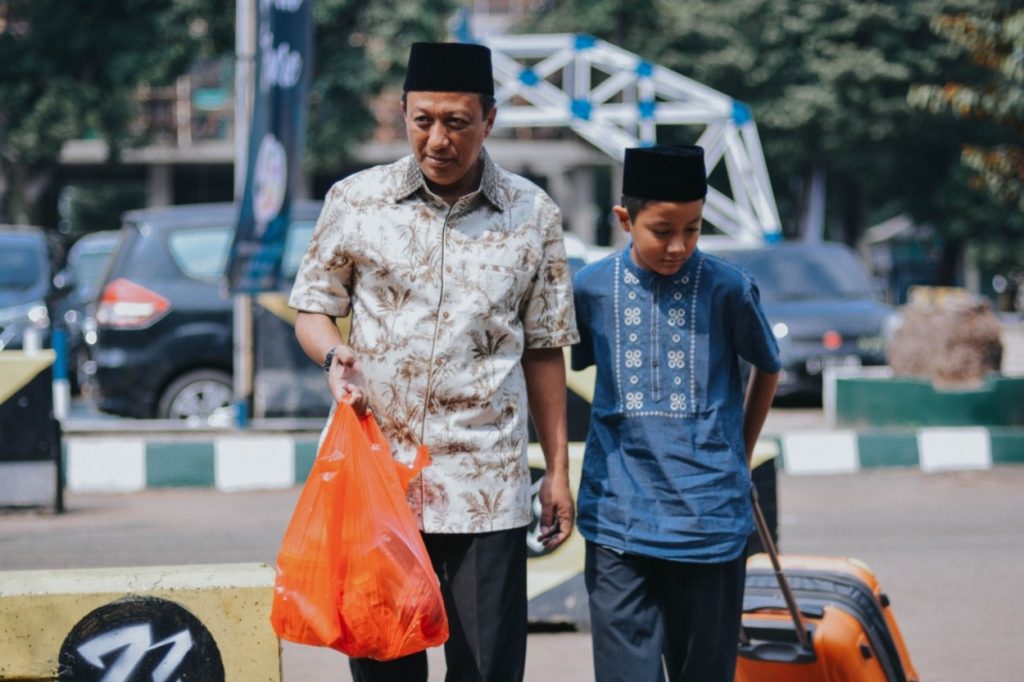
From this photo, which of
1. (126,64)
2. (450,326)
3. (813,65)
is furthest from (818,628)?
(813,65)

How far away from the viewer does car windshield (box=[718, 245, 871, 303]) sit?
47.8 ft

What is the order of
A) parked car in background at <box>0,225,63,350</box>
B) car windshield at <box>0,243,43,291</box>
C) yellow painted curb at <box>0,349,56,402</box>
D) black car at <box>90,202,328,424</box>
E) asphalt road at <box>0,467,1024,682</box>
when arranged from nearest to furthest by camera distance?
asphalt road at <box>0,467,1024,682</box> < yellow painted curb at <box>0,349,56,402</box> < black car at <box>90,202,328,424</box> < parked car in background at <box>0,225,63,350</box> < car windshield at <box>0,243,43,291</box>

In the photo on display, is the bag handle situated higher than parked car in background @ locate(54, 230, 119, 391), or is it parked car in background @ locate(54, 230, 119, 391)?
the bag handle

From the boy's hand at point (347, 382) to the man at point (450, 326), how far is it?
0.04ft

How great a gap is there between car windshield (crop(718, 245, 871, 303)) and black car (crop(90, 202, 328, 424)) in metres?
5.68

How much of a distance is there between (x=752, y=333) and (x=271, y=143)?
7102mm

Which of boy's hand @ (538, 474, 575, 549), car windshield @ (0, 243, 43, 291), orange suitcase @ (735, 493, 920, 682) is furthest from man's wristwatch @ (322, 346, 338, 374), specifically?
car windshield @ (0, 243, 43, 291)

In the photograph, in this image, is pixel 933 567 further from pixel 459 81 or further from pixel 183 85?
pixel 183 85

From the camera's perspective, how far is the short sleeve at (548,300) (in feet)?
9.75

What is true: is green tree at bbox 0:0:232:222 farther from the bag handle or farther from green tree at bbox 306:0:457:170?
the bag handle

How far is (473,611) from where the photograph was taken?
2.87m

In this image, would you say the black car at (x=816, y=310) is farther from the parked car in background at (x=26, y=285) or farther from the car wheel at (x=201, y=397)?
the parked car in background at (x=26, y=285)

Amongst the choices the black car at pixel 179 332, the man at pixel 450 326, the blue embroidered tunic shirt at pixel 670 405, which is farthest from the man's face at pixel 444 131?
the black car at pixel 179 332

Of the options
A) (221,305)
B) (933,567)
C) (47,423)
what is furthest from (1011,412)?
(47,423)
